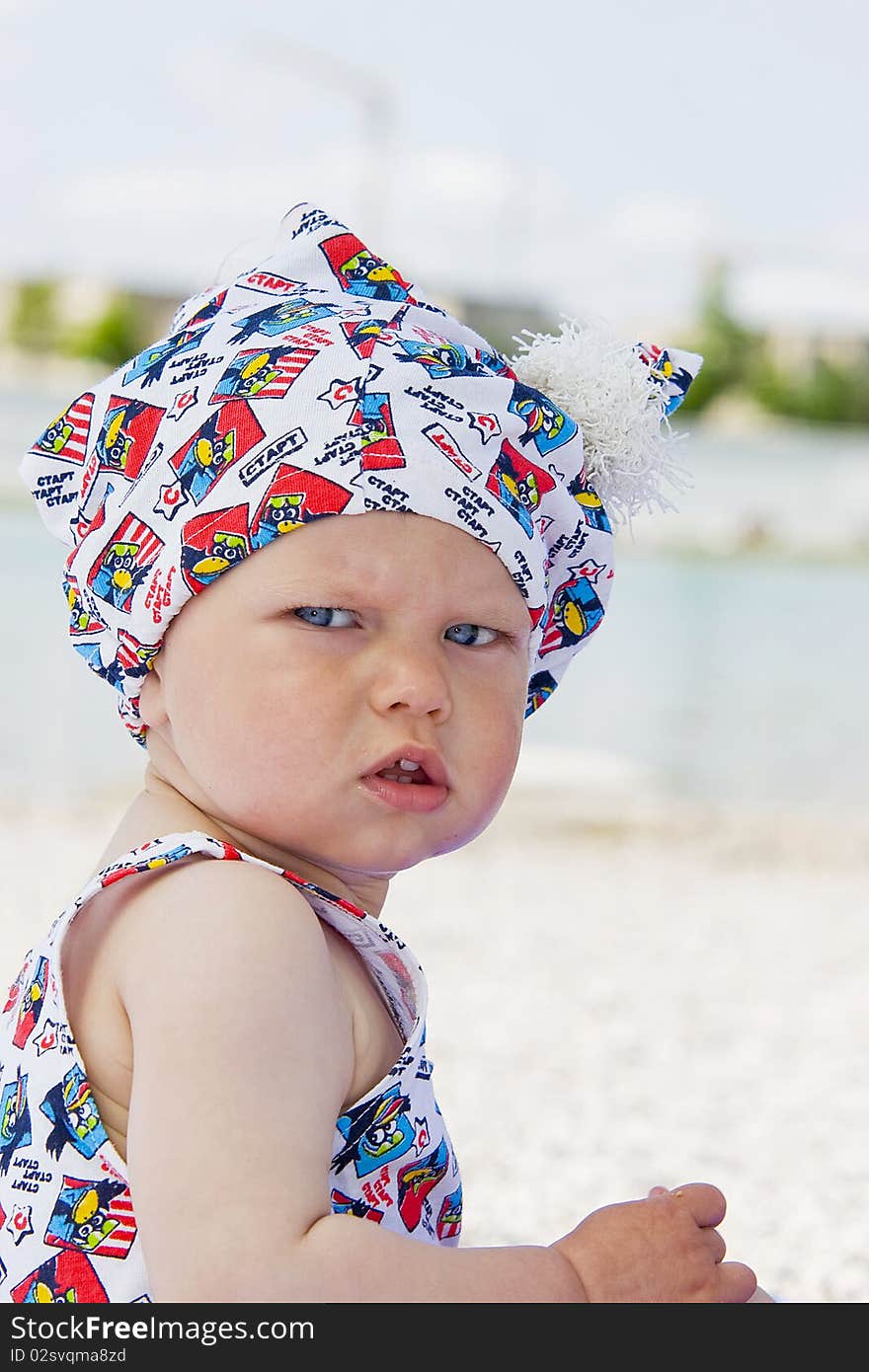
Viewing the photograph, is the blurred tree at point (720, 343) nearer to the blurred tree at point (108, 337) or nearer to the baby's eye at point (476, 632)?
the blurred tree at point (108, 337)

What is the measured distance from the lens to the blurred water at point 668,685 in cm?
477

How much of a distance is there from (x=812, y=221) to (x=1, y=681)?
69.2ft

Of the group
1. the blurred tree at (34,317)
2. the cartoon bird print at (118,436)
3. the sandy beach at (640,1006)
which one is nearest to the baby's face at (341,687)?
the cartoon bird print at (118,436)

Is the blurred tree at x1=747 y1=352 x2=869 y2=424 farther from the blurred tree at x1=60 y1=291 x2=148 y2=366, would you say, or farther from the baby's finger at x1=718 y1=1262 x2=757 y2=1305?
the baby's finger at x1=718 y1=1262 x2=757 y2=1305

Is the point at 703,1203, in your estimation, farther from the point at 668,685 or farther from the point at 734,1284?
the point at 668,685

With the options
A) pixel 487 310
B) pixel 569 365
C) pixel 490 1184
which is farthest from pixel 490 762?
pixel 487 310

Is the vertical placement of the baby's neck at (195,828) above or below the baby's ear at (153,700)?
below

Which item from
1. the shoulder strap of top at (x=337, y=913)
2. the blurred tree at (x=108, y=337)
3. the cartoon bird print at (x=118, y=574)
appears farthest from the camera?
the blurred tree at (x=108, y=337)

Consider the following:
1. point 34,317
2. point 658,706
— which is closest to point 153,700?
point 658,706

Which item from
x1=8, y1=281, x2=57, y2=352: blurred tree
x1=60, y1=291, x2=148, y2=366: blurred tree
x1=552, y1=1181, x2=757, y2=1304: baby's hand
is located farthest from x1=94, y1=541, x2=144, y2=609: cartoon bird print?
x1=8, y1=281, x2=57, y2=352: blurred tree

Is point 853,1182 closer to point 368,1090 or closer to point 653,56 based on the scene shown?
point 368,1090

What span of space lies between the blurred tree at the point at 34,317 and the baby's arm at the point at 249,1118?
14338 mm

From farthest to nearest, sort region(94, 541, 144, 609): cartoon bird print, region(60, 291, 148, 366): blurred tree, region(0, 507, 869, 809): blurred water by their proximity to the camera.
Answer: region(60, 291, 148, 366): blurred tree < region(0, 507, 869, 809): blurred water < region(94, 541, 144, 609): cartoon bird print

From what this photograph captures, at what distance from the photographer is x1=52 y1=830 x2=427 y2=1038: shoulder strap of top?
0.73 meters
